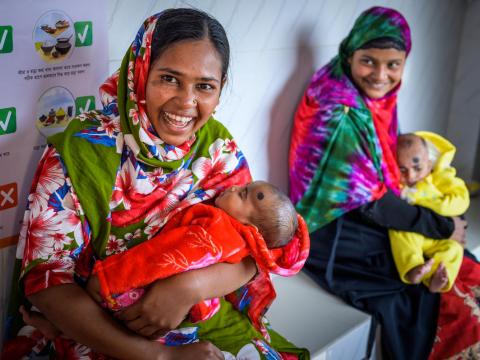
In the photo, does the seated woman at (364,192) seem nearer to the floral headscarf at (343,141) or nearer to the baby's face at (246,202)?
Answer: the floral headscarf at (343,141)

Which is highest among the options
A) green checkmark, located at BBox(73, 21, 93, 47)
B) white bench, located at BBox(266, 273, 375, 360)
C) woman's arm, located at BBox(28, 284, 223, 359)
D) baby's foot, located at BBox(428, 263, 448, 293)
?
green checkmark, located at BBox(73, 21, 93, 47)

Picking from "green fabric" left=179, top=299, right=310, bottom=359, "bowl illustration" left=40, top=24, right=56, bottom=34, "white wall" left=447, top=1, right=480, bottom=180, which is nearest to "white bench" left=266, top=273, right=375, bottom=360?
"green fabric" left=179, top=299, right=310, bottom=359

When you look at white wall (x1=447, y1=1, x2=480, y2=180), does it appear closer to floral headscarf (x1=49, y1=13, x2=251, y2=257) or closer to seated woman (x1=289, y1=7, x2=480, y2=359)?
seated woman (x1=289, y1=7, x2=480, y2=359)

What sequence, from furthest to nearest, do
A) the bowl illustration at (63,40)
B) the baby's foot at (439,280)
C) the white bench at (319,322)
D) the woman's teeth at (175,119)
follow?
the baby's foot at (439,280) → the white bench at (319,322) → the bowl illustration at (63,40) → the woman's teeth at (175,119)

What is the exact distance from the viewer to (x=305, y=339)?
1797mm

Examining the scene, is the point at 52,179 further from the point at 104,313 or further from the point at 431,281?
the point at 431,281

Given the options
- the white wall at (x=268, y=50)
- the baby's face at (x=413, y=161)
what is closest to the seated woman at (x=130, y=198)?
the white wall at (x=268, y=50)

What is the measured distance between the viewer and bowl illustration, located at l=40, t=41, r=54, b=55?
4.56 feet

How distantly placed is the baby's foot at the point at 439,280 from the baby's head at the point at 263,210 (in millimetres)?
853

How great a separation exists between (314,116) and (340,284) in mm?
652

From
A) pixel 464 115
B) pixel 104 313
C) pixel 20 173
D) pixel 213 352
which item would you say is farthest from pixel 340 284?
pixel 464 115

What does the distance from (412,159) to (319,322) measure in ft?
2.53

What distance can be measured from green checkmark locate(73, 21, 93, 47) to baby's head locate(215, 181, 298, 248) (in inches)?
22.2

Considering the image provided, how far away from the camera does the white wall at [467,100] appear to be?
3.14 metres
